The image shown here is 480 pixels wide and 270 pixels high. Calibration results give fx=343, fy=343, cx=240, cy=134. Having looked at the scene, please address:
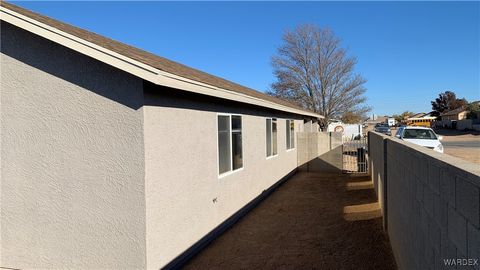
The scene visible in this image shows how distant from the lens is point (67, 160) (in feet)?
15.9

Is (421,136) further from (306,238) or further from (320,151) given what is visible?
(306,238)

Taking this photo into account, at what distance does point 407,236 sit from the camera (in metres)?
3.90

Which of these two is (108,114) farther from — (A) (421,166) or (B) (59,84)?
(A) (421,166)

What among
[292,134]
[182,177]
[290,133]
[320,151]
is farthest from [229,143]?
[320,151]

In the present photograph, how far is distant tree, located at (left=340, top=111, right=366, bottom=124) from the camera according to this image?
37938mm

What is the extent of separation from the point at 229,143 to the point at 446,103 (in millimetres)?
100272

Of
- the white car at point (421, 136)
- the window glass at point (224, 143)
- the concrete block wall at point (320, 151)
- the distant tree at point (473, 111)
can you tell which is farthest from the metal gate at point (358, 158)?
the distant tree at point (473, 111)

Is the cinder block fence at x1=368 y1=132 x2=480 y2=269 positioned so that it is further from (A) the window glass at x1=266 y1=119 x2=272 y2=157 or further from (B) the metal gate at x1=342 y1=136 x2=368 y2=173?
(B) the metal gate at x1=342 y1=136 x2=368 y2=173

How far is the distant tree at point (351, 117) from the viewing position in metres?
37.9

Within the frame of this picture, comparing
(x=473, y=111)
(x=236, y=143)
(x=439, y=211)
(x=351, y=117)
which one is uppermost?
(x=473, y=111)

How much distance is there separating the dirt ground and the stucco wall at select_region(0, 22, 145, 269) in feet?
4.92

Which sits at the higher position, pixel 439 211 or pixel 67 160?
pixel 67 160

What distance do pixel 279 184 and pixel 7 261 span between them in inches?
345

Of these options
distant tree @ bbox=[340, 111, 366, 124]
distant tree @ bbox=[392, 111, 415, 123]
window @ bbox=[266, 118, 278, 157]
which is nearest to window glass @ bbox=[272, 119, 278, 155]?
window @ bbox=[266, 118, 278, 157]
